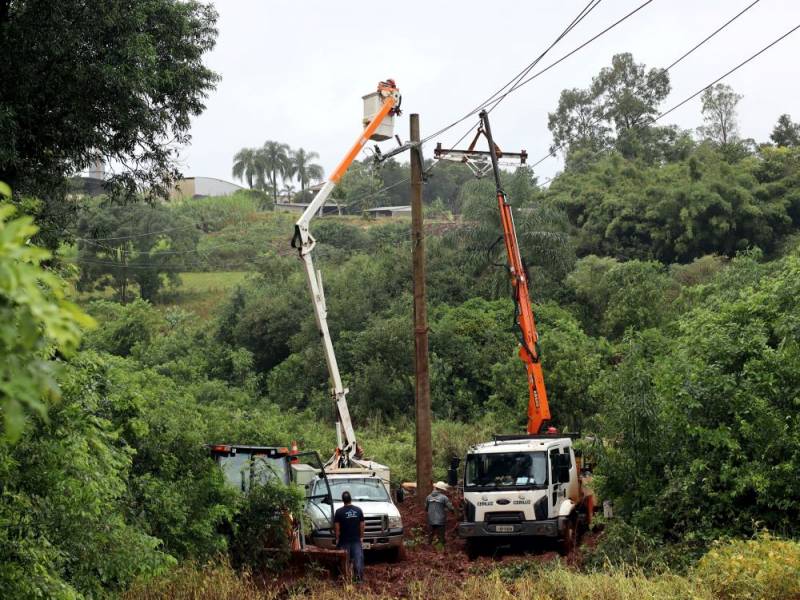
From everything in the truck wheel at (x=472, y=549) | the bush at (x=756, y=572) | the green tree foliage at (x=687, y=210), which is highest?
the green tree foliage at (x=687, y=210)

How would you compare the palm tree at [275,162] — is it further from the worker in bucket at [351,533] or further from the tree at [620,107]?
the worker in bucket at [351,533]

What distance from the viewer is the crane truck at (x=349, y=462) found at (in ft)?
61.8

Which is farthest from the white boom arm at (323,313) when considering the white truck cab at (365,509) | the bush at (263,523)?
the bush at (263,523)

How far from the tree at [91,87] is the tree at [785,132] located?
194 feet

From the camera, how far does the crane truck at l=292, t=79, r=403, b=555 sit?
1883cm

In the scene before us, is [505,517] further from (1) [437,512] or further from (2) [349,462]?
(2) [349,462]

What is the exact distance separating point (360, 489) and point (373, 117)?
27.9 ft

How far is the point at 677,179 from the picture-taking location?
51500mm

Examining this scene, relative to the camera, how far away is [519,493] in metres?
18.6

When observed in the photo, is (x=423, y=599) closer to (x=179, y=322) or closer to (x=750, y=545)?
(x=750, y=545)

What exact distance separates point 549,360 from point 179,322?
25865mm

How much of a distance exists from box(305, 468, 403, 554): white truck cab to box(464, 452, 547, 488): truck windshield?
1674 mm

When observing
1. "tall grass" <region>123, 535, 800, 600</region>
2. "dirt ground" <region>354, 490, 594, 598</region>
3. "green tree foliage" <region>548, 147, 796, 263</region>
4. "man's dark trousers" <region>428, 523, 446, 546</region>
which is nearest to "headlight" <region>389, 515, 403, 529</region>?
"dirt ground" <region>354, 490, 594, 598</region>

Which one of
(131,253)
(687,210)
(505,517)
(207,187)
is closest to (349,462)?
(505,517)
